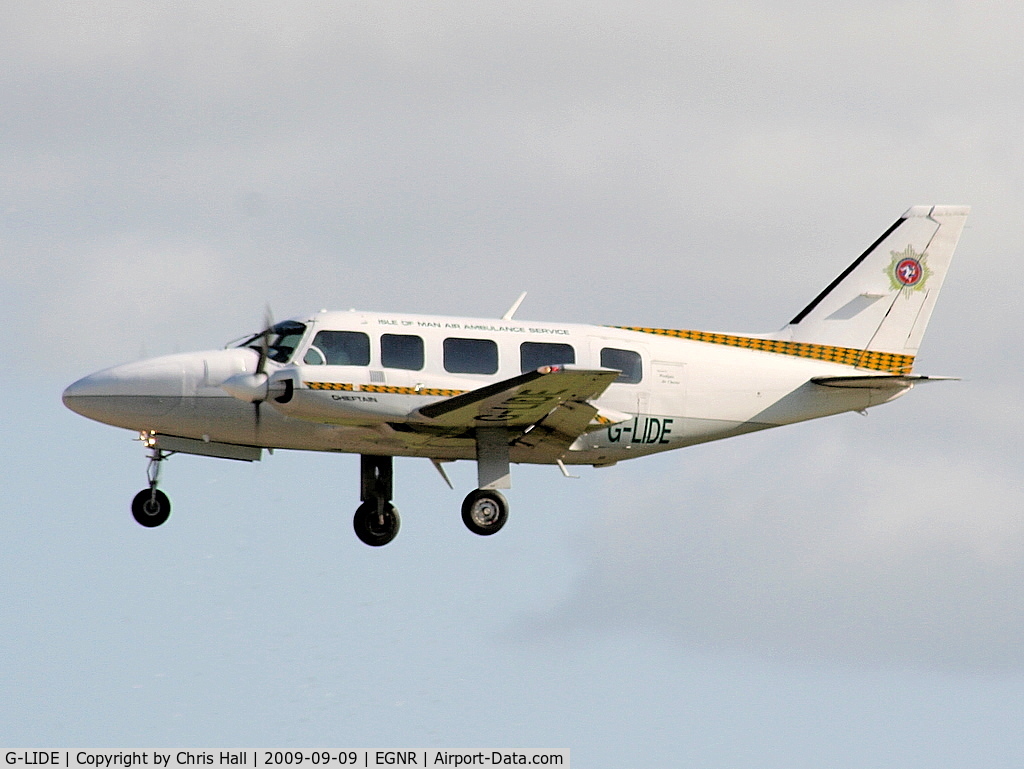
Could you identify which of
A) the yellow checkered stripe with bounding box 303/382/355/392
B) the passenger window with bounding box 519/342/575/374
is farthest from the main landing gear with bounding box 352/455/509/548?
the yellow checkered stripe with bounding box 303/382/355/392

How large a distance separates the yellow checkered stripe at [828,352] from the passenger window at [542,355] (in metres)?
2.45

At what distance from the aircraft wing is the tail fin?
13.7 feet

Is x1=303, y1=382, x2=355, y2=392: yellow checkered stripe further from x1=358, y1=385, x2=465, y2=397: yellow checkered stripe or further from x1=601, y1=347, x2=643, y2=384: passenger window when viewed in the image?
x1=601, y1=347, x2=643, y2=384: passenger window

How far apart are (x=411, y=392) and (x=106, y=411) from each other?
444 cm

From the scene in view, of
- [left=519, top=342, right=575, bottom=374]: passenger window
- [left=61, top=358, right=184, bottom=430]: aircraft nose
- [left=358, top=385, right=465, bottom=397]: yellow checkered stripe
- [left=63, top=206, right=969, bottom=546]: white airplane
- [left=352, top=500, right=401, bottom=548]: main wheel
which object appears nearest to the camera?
[left=358, top=385, right=465, bottom=397]: yellow checkered stripe

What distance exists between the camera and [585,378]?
21938 mm

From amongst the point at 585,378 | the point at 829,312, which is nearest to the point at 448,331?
the point at 585,378

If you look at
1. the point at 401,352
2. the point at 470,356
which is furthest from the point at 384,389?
the point at 470,356

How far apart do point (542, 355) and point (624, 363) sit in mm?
1348

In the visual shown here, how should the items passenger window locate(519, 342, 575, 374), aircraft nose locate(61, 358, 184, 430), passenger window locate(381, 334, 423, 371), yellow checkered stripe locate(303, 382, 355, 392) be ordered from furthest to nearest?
passenger window locate(519, 342, 575, 374) < aircraft nose locate(61, 358, 184, 430) < passenger window locate(381, 334, 423, 371) < yellow checkered stripe locate(303, 382, 355, 392)

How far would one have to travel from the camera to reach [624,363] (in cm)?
2458

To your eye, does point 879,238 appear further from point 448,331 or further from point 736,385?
point 448,331

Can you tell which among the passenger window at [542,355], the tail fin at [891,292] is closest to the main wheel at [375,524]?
the passenger window at [542,355]

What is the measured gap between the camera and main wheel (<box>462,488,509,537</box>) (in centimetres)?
2358
